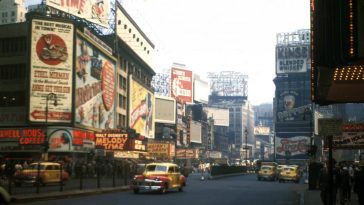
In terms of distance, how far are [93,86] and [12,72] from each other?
10164 millimetres

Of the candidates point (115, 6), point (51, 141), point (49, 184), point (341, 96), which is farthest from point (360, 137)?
point (115, 6)

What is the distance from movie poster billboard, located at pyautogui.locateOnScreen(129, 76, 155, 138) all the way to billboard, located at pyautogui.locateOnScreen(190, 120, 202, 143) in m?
71.3

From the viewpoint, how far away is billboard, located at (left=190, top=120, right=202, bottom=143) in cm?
18268

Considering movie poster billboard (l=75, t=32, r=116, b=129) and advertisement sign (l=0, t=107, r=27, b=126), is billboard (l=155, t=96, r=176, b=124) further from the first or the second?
advertisement sign (l=0, t=107, r=27, b=126)

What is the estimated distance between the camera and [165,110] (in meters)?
152

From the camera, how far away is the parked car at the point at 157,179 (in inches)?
1184

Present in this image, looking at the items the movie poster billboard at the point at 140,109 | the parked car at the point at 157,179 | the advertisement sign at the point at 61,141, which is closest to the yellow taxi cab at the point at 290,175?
the advertisement sign at the point at 61,141

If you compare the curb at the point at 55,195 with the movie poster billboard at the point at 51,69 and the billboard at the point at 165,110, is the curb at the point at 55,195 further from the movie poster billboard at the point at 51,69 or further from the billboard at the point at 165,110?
the billboard at the point at 165,110

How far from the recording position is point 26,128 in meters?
59.5

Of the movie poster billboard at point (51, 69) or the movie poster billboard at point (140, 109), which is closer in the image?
the movie poster billboard at point (51, 69)

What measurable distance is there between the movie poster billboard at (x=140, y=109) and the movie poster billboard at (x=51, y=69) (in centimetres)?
3289

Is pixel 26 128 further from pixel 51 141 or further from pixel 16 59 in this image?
pixel 16 59

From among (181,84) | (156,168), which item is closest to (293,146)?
(181,84)

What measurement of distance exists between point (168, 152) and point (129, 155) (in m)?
28.5
